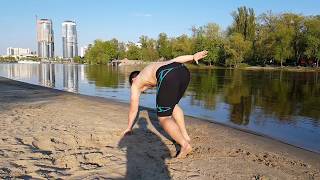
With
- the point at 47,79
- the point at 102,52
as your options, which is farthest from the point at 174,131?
the point at 102,52

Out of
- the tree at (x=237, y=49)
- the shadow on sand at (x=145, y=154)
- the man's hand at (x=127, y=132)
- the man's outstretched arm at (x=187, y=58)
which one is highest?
the tree at (x=237, y=49)

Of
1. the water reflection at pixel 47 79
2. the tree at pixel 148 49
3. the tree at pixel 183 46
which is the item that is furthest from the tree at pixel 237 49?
the water reflection at pixel 47 79

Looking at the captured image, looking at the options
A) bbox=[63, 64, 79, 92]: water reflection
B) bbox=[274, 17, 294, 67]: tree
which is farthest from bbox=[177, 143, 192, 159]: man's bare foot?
bbox=[274, 17, 294, 67]: tree

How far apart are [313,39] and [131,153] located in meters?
71.3

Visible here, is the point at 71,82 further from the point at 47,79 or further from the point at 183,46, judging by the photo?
the point at 183,46

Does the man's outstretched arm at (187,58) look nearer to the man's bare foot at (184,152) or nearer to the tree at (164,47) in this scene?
the man's bare foot at (184,152)

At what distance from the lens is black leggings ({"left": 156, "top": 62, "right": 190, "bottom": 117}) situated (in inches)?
213

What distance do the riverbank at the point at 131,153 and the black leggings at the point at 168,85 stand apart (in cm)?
79

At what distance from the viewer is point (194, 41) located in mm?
99312

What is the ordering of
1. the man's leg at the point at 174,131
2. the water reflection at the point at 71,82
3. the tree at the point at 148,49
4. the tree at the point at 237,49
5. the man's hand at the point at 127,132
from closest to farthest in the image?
the man's leg at the point at 174,131 < the man's hand at the point at 127,132 < the water reflection at the point at 71,82 < the tree at the point at 237,49 < the tree at the point at 148,49

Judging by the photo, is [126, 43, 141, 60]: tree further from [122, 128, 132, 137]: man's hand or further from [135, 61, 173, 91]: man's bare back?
[135, 61, 173, 91]: man's bare back

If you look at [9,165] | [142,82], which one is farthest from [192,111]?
[9,165]

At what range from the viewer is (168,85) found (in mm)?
5398

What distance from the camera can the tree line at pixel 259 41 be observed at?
74.8 meters
